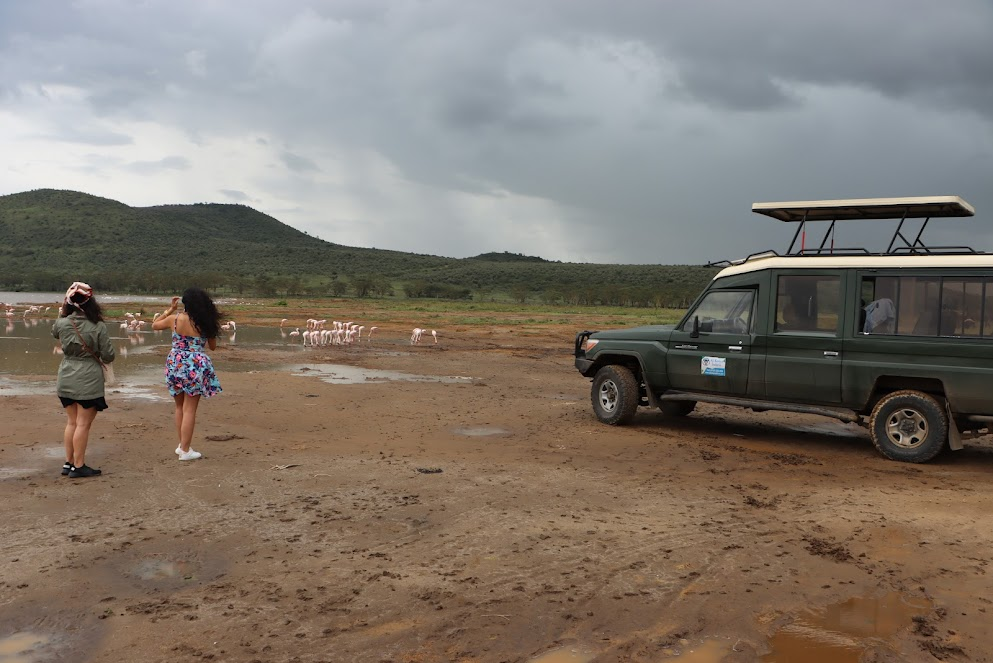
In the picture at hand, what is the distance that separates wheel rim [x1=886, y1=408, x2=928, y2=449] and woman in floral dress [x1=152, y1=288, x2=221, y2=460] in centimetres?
765

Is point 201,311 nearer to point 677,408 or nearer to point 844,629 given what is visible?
point 844,629

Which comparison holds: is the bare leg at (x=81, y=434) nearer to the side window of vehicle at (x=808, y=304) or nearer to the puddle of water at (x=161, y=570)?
the puddle of water at (x=161, y=570)

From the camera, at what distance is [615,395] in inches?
448

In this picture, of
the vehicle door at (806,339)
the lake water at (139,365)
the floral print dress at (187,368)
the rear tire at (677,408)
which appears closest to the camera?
the floral print dress at (187,368)

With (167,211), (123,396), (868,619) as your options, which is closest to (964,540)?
(868,619)

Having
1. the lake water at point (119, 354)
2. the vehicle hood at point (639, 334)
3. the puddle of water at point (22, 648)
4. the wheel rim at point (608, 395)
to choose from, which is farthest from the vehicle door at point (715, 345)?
the lake water at point (119, 354)

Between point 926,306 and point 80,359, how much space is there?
9121 mm

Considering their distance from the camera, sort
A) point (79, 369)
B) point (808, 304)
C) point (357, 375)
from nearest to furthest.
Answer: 1. point (79, 369)
2. point (808, 304)
3. point (357, 375)

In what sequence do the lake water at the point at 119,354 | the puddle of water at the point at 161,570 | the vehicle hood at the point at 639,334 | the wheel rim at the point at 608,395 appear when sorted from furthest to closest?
the lake water at the point at 119,354 < the wheel rim at the point at 608,395 < the vehicle hood at the point at 639,334 < the puddle of water at the point at 161,570

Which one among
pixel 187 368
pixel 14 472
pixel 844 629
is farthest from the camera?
Result: pixel 187 368

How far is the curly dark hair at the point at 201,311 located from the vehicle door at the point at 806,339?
671cm

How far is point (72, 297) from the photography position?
7.42 metres

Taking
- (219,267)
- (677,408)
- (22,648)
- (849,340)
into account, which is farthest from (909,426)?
(219,267)

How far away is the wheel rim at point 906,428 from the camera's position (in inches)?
352
